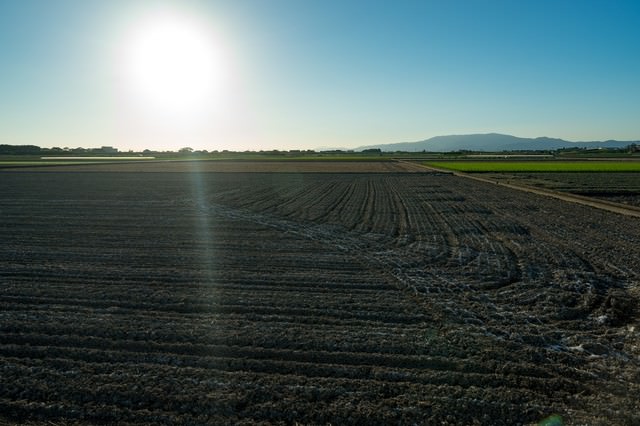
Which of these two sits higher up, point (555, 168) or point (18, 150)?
point (18, 150)

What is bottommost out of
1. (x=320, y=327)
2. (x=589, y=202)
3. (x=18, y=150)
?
(x=320, y=327)

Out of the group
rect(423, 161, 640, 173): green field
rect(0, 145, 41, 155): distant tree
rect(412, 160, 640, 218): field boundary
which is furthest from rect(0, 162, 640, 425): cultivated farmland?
rect(0, 145, 41, 155): distant tree

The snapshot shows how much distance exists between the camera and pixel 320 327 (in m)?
7.27

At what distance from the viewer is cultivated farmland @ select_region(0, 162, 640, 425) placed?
5137 millimetres

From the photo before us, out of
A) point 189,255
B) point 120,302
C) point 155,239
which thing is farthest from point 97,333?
point 155,239

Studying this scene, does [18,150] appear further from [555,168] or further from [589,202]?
[589,202]

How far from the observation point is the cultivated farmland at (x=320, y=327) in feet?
16.9

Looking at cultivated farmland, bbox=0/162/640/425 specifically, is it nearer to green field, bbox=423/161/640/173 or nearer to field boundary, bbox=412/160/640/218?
field boundary, bbox=412/160/640/218

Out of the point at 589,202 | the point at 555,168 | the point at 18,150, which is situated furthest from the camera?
the point at 18,150

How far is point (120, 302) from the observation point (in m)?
8.48

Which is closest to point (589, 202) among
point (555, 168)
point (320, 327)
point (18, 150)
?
point (320, 327)

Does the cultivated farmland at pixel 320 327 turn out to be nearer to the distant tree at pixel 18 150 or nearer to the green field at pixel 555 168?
the green field at pixel 555 168

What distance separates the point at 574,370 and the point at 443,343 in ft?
5.86

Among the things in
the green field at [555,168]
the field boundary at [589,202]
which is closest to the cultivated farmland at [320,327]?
the field boundary at [589,202]
